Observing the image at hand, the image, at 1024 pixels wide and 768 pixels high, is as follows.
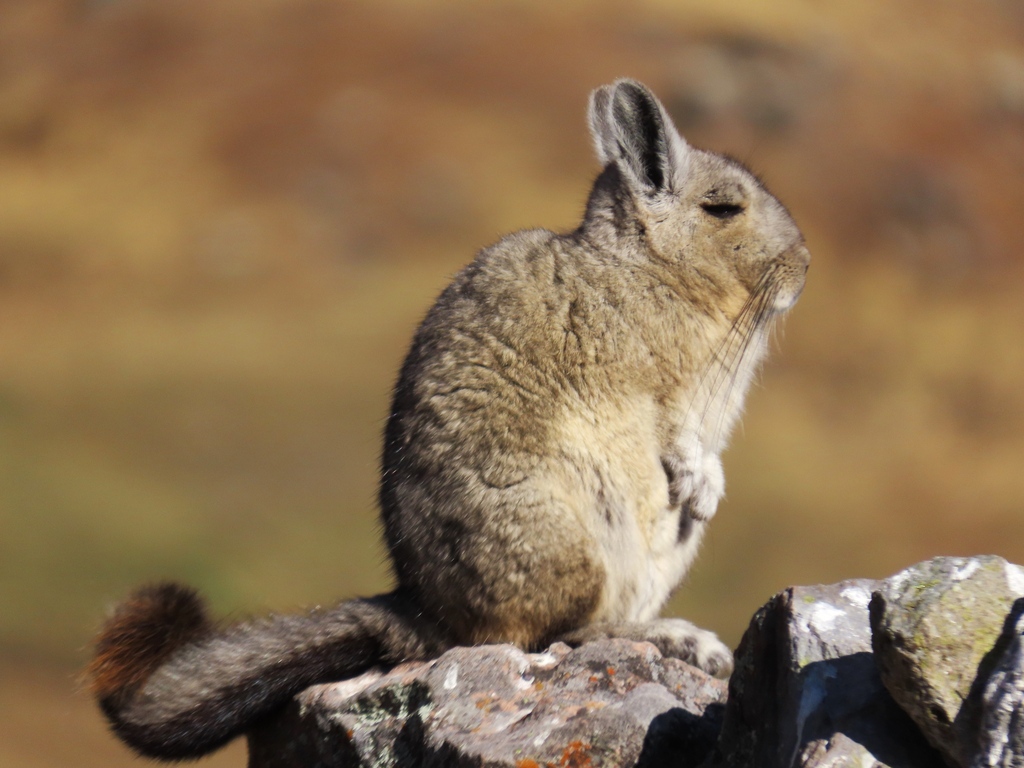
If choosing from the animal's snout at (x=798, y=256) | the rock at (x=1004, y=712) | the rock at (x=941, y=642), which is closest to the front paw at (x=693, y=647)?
the rock at (x=941, y=642)

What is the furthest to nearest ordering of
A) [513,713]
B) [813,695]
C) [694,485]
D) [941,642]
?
[694,485] < [513,713] < [813,695] < [941,642]

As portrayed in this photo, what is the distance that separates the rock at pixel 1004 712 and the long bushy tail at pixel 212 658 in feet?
8.52

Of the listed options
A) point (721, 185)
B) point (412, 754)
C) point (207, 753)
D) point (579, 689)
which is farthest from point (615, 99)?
point (207, 753)

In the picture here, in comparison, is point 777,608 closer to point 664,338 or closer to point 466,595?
point 466,595

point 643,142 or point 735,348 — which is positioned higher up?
point 643,142

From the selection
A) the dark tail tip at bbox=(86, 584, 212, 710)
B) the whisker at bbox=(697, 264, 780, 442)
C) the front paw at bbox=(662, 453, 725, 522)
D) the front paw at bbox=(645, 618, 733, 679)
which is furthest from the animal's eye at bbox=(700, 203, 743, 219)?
the dark tail tip at bbox=(86, 584, 212, 710)

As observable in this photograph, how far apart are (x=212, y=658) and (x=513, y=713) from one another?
1.41 metres

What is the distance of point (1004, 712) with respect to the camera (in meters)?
2.71

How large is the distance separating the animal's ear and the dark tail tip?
119 inches

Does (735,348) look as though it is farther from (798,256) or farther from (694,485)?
(694,485)

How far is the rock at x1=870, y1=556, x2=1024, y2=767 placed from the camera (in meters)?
2.91

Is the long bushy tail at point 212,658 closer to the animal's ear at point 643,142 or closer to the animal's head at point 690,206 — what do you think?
the animal's head at point 690,206

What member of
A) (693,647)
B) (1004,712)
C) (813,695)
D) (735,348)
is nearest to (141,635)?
(693,647)

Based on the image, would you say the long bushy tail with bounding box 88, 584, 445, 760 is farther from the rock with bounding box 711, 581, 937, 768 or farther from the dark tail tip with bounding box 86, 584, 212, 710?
the rock with bounding box 711, 581, 937, 768
